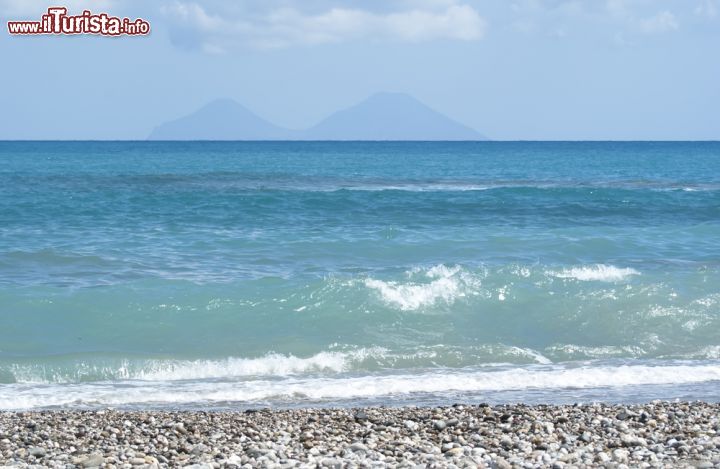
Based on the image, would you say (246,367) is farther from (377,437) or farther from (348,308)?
(377,437)

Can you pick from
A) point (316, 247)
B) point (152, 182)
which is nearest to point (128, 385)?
point (316, 247)

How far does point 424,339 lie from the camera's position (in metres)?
14.8

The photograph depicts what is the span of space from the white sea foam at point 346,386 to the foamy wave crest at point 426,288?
12.5 ft

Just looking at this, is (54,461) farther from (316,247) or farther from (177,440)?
(316,247)

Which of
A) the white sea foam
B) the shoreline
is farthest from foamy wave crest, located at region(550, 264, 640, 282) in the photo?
the shoreline

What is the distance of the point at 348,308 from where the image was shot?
16.2m

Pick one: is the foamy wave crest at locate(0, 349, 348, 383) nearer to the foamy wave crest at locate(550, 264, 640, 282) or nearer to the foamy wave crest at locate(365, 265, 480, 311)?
the foamy wave crest at locate(365, 265, 480, 311)

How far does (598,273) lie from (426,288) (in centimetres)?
399

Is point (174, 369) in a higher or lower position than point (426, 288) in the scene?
lower

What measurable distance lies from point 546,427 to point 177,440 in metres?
3.50

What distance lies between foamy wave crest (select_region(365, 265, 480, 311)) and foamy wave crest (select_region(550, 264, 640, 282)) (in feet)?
6.85

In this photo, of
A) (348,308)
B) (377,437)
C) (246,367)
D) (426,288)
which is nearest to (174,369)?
(246,367)

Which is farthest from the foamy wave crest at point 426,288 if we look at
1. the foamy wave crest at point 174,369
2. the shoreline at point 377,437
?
the shoreline at point 377,437

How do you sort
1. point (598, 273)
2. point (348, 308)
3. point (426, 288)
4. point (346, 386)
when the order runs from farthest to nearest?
point (598, 273)
point (426, 288)
point (348, 308)
point (346, 386)
